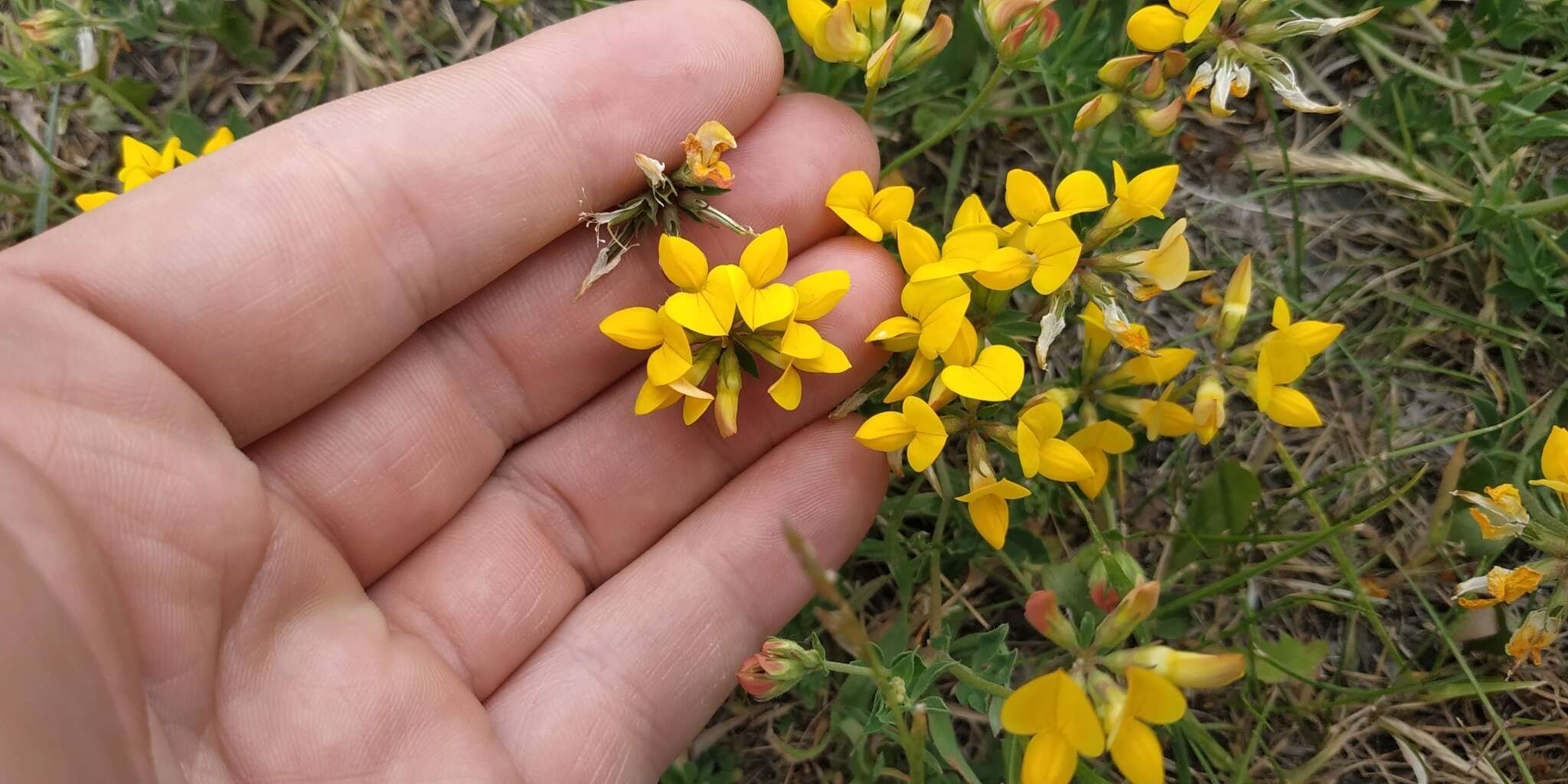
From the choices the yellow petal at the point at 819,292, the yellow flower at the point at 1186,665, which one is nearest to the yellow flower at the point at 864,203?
the yellow petal at the point at 819,292

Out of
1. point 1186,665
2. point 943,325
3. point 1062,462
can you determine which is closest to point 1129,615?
point 1186,665

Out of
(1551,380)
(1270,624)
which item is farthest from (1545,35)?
(1270,624)

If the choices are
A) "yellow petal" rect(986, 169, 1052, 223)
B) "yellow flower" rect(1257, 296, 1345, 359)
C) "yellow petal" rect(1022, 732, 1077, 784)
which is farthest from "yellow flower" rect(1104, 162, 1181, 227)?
"yellow petal" rect(1022, 732, 1077, 784)

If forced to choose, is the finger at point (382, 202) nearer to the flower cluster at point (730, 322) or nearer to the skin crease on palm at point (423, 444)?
the skin crease on palm at point (423, 444)

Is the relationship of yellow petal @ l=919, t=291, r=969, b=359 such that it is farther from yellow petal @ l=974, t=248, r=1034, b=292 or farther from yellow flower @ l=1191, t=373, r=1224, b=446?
yellow flower @ l=1191, t=373, r=1224, b=446

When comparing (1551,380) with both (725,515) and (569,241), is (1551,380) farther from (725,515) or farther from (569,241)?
(569,241)

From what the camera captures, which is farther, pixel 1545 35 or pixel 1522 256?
pixel 1545 35
